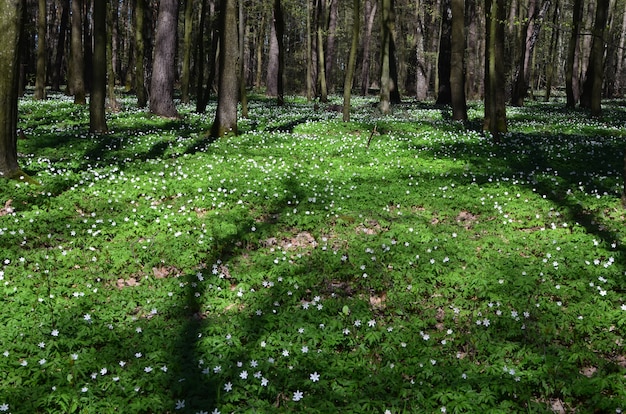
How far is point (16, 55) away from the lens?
9.52 m

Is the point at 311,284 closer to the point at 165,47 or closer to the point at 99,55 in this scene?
the point at 99,55

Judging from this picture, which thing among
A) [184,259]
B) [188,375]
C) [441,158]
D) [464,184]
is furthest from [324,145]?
[188,375]

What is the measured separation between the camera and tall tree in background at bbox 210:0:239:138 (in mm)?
14523

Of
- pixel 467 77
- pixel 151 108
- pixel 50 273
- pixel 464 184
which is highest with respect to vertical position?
pixel 467 77

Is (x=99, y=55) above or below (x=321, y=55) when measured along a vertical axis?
below

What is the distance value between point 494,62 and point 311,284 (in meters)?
11.3

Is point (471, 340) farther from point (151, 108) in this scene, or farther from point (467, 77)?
point (467, 77)

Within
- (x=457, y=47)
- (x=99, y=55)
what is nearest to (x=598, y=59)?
(x=457, y=47)

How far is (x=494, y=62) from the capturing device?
14969mm

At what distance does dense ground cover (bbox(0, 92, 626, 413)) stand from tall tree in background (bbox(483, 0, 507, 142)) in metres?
2.84

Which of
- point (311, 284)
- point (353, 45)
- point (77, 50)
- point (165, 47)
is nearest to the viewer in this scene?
point (311, 284)

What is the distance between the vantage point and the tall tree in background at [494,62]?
48.3ft

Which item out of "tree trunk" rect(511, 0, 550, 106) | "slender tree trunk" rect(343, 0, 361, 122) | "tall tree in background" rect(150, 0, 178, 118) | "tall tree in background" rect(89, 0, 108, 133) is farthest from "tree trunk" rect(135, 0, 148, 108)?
"tree trunk" rect(511, 0, 550, 106)

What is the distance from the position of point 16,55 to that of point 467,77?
3234 cm
